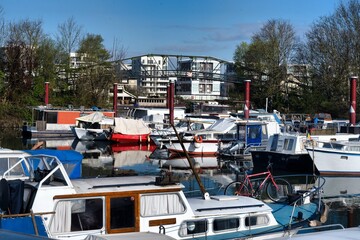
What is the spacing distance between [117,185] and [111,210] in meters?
0.49

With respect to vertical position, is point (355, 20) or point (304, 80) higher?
point (355, 20)

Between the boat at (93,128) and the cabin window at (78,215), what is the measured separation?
4084 centimetres

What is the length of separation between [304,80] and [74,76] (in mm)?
28953

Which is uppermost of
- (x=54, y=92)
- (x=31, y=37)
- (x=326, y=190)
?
(x=31, y=37)

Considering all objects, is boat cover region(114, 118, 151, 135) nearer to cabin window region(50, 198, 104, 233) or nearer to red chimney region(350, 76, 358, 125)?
red chimney region(350, 76, 358, 125)

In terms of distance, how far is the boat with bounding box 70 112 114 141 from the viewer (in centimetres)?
5159

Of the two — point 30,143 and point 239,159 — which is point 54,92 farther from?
point 239,159

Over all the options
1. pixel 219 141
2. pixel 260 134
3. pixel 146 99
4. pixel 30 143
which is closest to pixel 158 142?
pixel 219 141

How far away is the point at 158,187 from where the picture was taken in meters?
10.6

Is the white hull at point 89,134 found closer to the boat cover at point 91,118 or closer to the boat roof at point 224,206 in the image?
the boat cover at point 91,118

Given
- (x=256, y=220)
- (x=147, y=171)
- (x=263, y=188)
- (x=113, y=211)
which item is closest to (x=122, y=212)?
(x=113, y=211)

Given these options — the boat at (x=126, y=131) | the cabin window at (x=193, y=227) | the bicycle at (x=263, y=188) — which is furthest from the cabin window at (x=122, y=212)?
the boat at (x=126, y=131)

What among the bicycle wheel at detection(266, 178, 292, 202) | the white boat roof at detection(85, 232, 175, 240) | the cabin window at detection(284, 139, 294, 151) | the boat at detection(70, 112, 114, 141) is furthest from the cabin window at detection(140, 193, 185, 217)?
the boat at detection(70, 112, 114, 141)

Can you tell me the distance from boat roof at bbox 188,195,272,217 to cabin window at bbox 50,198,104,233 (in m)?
2.01
